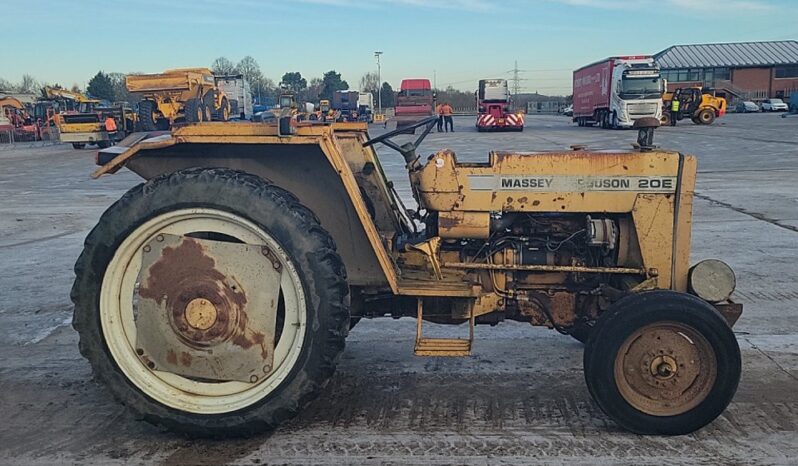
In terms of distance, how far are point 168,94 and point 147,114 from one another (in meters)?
1.22

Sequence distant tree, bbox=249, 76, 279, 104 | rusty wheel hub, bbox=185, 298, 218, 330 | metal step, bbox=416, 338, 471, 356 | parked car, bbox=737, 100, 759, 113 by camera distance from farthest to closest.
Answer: distant tree, bbox=249, 76, 279, 104, parked car, bbox=737, 100, 759, 113, metal step, bbox=416, 338, 471, 356, rusty wheel hub, bbox=185, 298, 218, 330

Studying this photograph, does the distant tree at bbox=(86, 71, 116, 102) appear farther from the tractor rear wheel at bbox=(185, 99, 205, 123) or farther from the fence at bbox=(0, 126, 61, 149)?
the tractor rear wheel at bbox=(185, 99, 205, 123)

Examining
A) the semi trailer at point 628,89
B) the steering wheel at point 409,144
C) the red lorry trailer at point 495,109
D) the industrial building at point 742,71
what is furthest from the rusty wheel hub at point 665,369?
the industrial building at point 742,71

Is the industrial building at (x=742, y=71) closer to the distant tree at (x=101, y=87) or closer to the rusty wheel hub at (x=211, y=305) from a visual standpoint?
the distant tree at (x=101, y=87)

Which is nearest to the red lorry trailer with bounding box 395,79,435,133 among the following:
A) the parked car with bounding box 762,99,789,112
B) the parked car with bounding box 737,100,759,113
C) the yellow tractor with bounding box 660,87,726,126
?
the yellow tractor with bounding box 660,87,726,126

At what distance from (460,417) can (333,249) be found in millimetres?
1197

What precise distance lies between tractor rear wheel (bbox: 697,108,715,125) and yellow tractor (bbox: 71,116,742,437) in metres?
37.4

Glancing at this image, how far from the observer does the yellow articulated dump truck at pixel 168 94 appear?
27.2 m

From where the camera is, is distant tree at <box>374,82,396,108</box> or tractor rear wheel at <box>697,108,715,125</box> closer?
tractor rear wheel at <box>697,108,715,125</box>

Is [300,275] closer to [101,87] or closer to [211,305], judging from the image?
[211,305]

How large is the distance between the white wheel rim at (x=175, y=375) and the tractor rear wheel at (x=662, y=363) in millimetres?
1507

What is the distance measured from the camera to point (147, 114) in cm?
2709

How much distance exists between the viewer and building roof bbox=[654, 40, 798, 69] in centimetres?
7088

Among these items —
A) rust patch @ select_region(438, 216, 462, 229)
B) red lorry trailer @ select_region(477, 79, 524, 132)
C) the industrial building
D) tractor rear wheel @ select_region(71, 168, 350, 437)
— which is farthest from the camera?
the industrial building
